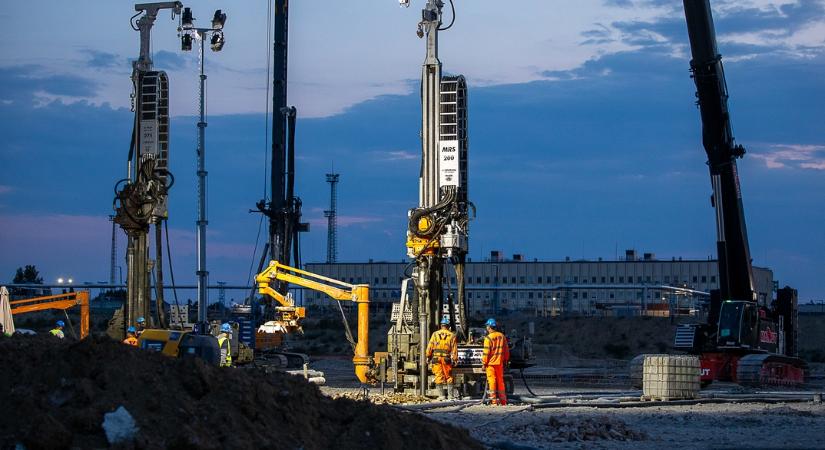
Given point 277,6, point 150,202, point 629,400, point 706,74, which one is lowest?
point 629,400

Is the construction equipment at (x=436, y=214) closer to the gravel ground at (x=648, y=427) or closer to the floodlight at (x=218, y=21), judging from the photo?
the gravel ground at (x=648, y=427)

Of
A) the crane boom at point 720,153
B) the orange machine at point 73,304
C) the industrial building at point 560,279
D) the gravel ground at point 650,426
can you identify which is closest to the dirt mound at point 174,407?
the gravel ground at point 650,426

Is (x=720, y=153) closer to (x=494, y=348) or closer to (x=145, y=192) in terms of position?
(x=494, y=348)

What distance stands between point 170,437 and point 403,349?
1773 cm

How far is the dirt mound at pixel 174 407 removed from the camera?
41.3 ft

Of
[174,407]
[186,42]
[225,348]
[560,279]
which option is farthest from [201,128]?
[560,279]

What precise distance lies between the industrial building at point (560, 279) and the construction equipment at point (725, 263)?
168ft

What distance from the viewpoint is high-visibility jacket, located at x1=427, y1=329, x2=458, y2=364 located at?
27141mm

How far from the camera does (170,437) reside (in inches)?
494

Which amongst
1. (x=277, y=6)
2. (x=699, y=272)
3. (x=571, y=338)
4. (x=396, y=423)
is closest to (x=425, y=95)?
(x=396, y=423)

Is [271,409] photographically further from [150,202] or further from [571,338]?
[571,338]

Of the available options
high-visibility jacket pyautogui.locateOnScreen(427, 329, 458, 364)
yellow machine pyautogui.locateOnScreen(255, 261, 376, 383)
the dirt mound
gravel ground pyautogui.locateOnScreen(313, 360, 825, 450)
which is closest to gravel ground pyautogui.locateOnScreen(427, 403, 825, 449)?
gravel ground pyautogui.locateOnScreen(313, 360, 825, 450)

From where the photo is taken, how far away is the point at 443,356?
27156mm

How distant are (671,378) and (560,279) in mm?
70542
